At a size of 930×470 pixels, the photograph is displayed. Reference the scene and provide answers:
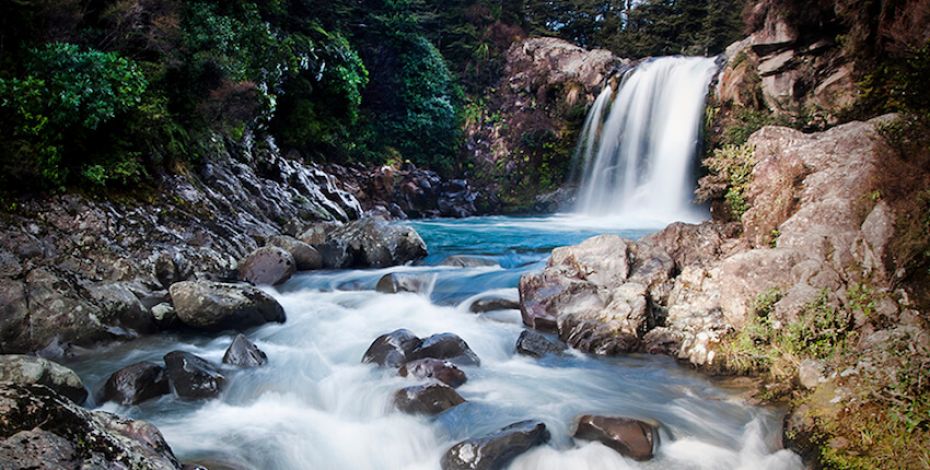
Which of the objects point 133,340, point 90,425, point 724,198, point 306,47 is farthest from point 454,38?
point 90,425

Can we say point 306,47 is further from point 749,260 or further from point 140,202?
point 749,260

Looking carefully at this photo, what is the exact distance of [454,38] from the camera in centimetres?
3066

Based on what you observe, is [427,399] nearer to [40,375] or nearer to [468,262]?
[40,375]

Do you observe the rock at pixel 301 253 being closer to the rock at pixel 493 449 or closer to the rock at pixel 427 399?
the rock at pixel 427 399

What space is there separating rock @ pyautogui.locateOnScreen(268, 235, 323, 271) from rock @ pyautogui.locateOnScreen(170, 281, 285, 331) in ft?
9.92

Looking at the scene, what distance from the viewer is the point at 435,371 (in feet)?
21.5

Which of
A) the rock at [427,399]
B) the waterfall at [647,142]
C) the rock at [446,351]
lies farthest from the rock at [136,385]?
the waterfall at [647,142]

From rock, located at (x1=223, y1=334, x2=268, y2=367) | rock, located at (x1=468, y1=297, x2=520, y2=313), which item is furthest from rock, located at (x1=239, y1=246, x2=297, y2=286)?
rock, located at (x1=468, y1=297, x2=520, y2=313)

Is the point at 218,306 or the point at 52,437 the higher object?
the point at 52,437

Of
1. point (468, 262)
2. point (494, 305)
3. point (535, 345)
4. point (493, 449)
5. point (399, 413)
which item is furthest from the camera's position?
point (468, 262)

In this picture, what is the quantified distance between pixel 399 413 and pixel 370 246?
7.11 meters

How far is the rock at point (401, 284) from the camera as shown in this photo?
1020 cm

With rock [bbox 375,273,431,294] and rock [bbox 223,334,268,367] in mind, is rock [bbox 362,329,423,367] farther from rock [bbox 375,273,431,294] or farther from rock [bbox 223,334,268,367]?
rock [bbox 375,273,431,294]

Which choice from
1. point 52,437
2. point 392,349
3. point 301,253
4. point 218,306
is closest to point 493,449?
point 392,349
